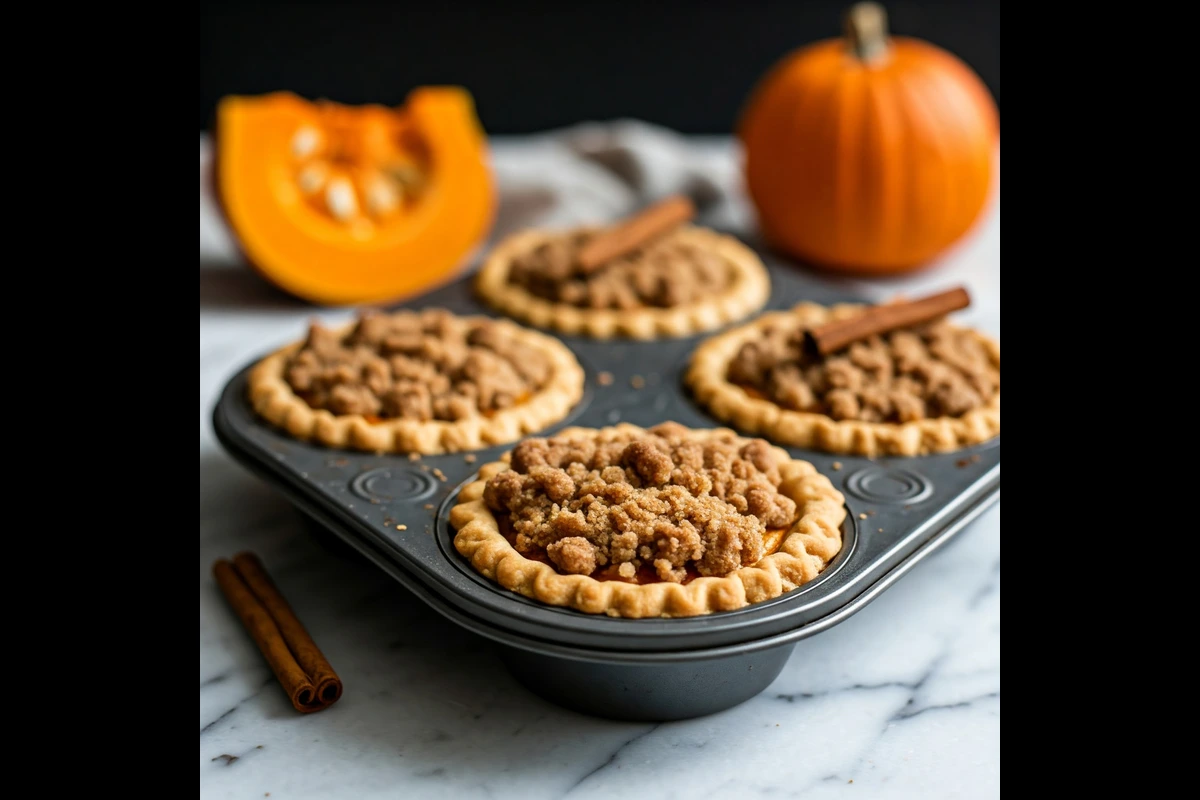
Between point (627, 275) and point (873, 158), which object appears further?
point (873, 158)

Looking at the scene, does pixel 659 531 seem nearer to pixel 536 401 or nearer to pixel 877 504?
pixel 877 504

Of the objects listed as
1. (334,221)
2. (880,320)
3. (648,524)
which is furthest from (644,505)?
(334,221)

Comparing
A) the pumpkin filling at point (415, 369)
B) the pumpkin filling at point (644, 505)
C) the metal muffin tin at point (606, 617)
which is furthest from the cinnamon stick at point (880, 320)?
the pumpkin filling at point (415, 369)

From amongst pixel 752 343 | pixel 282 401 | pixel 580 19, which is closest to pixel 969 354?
pixel 752 343

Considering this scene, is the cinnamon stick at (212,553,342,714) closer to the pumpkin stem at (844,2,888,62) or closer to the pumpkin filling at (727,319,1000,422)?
the pumpkin filling at (727,319,1000,422)

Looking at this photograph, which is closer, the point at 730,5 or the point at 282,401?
the point at 282,401

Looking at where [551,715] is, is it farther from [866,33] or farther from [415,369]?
[866,33]
